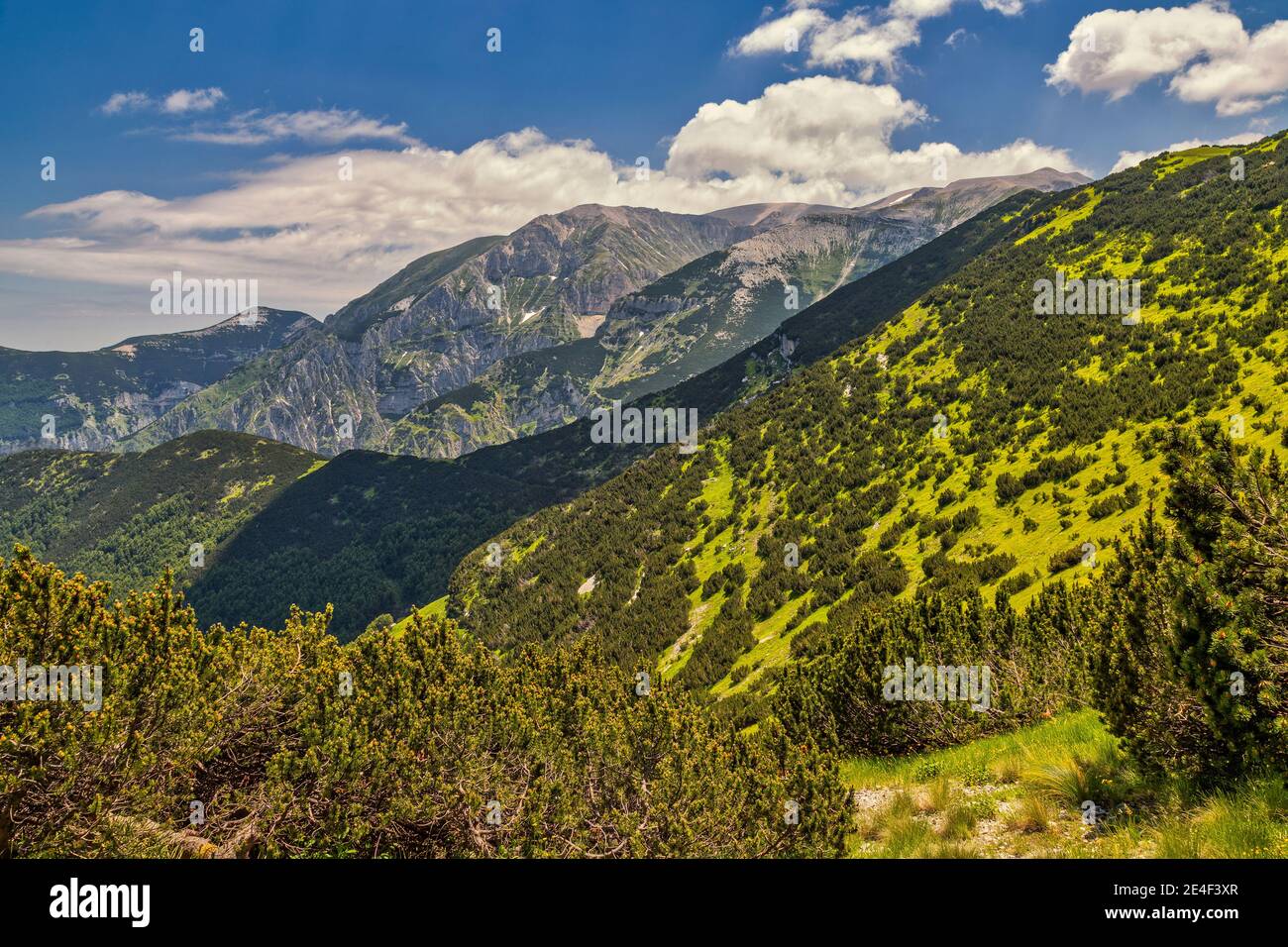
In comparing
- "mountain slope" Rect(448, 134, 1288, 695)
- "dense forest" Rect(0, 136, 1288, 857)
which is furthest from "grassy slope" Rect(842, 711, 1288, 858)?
"mountain slope" Rect(448, 134, 1288, 695)

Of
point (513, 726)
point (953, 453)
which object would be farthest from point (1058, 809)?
point (953, 453)

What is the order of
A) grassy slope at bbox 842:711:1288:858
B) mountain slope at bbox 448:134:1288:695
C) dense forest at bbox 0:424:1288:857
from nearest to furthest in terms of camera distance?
grassy slope at bbox 842:711:1288:858 → dense forest at bbox 0:424:1288:857 → mountain slope at bbox 448:134:1288:695

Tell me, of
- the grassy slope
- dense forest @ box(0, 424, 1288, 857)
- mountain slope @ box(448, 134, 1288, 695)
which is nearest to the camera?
the grassy slope

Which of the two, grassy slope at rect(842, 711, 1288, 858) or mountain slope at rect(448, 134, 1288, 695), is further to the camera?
mountain slope at rect(448, 134, 1288, 695)

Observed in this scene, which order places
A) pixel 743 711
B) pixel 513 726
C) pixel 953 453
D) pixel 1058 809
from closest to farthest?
pixel 1058 809 → pixel 513 726 → pixel 743 711 → pixel 953 453

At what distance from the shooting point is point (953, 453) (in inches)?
2201

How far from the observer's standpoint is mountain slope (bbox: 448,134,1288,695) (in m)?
37.5

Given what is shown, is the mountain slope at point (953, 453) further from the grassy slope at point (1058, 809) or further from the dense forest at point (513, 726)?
the grassy slope at point (1058, 809)

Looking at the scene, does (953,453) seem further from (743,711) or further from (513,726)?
(513,726)

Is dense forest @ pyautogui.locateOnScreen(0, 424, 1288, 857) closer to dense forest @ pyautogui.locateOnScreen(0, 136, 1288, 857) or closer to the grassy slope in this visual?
dense forest @ pyautogui.locateOnScreen(0, 136, 1288, 857)
